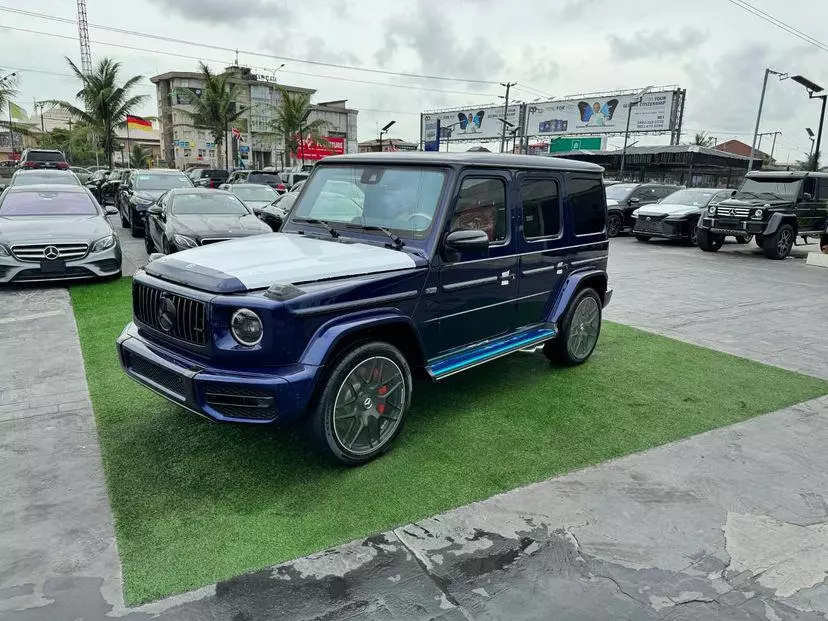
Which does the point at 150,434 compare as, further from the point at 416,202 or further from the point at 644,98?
the point at 644,98

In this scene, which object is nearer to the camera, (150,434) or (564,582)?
(564,582)

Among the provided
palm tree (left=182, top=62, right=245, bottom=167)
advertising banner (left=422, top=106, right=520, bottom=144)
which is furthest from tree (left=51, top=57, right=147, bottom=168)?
advertising banner (left=422, top=106, right=520, bottom=144)

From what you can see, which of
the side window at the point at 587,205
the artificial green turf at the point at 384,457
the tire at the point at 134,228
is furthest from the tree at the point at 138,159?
the side window at the point at 587,205

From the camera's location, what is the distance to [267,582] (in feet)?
9.27

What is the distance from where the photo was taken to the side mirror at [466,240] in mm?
4012

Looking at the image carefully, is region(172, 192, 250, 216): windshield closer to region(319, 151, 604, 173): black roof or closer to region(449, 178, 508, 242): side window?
region(319, 151, 604, 173): black roof

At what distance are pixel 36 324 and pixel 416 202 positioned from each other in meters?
5.28

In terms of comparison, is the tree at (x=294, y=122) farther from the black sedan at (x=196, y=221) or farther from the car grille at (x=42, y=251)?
the car grille at (x=42, y=251)

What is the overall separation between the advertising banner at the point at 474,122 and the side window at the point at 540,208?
60561mm

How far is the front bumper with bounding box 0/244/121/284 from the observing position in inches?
331

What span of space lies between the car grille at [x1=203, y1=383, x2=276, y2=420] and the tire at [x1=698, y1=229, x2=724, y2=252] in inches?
627

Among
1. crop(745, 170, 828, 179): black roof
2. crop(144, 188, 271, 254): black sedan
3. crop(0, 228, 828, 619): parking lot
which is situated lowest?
crop(0, 228, 828, 619): parking lot

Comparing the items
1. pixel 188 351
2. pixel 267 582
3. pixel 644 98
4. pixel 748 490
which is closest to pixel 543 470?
pixel 748 490

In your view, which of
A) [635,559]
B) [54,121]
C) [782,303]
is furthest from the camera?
[54,121]
